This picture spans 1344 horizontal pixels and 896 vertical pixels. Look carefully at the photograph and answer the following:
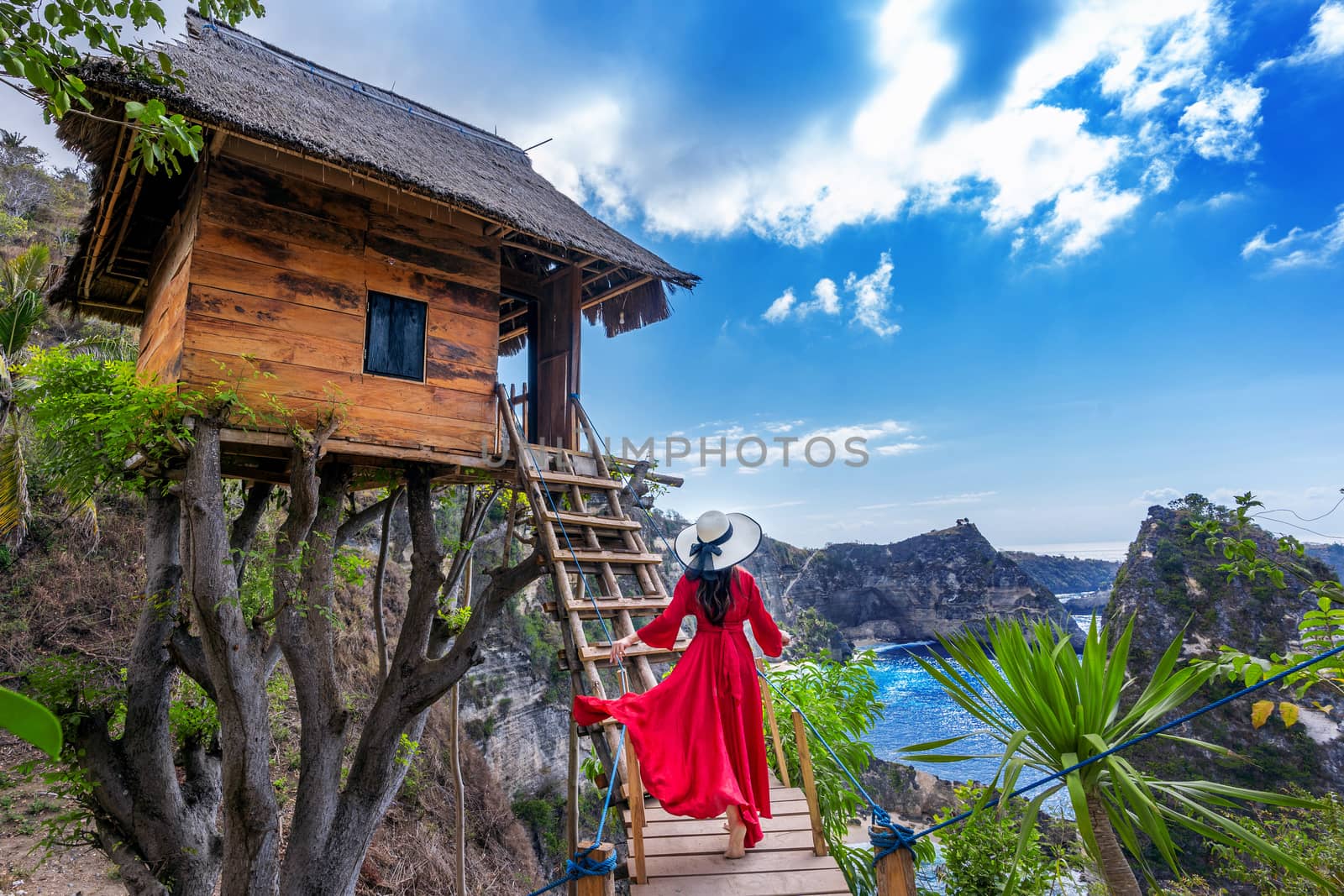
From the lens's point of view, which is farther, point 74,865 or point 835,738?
point 74,865

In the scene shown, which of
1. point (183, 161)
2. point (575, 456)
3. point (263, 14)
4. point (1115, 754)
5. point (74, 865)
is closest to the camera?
point (1115, 754)

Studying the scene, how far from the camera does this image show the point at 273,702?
11227 mm

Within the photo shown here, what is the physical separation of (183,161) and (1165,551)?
2890 cm

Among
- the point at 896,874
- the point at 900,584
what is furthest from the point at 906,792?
the point at 900,584

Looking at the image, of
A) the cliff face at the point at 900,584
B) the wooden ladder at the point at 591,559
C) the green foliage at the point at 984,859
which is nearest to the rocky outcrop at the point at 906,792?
the cliff face at the point at 900,584

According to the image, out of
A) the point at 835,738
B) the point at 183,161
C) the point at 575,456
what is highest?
the point at 183,161

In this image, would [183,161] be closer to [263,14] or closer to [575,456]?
[263,14]

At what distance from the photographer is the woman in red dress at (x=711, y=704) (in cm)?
317

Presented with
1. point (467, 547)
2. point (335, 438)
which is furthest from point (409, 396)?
point (467, 547)

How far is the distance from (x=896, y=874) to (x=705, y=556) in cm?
158

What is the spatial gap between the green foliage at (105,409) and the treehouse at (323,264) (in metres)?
0.28

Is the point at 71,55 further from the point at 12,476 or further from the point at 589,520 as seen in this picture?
the point at 12,476

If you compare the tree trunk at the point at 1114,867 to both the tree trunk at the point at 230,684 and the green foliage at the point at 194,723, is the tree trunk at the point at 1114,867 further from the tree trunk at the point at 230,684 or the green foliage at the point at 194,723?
the green foliage at the point at 194,723

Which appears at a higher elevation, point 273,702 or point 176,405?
point 176,405
